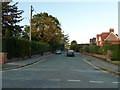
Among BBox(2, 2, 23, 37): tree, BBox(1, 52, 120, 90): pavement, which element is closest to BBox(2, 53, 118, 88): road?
BBox(1, 52, 120, 90): pavement

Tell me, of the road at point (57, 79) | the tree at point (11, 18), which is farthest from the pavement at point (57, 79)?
the tree at point (11, 18)

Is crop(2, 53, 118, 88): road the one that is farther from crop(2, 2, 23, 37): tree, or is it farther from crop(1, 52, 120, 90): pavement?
crop(2, 2, 23, 37): tree

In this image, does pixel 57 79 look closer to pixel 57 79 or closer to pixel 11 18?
pixel 57 79

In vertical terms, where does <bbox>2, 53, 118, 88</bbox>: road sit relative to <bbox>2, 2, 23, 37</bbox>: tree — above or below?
below

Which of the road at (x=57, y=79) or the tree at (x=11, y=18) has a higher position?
the tree at (x=11, y=18)

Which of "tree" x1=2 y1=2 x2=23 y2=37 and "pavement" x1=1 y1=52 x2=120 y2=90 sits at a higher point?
"tree" x1=2 y1=2 x2=23 y2=37

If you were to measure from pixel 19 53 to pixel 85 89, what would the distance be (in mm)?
17468

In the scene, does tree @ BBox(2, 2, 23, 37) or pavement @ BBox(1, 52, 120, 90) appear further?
tree @ BBox(2, 2, 23, 37)

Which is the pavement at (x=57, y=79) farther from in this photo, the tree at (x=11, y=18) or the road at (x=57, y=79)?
the tree at (x=11, y=18)

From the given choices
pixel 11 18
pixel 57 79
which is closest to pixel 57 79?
pixel 57 79

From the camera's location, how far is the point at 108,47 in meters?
25.9

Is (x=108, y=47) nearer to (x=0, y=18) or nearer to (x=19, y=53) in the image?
(x=19, y=53)

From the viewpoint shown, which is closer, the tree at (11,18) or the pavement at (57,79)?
the pavement at (57,79)

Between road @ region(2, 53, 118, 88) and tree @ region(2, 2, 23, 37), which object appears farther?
tree @ region(2, 2, 23, 37)
